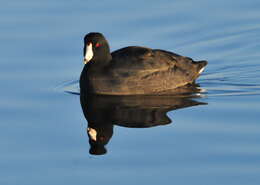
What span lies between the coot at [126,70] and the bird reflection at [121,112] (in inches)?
8.2

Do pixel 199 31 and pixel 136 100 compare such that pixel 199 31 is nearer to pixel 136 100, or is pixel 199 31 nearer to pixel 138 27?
pixel 138 27

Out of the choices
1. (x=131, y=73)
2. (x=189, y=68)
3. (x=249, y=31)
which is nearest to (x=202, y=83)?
(x=189, y=68)

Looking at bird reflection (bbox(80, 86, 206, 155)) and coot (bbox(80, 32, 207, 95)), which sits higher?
coot (bbox(80, 32, 207, 95))

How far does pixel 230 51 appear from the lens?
1602 cm

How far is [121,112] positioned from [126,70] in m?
1.44

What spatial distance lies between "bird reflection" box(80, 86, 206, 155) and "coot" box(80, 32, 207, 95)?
0.21 m

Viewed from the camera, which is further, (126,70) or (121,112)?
(126,70)

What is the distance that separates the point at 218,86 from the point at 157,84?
103 centimetres

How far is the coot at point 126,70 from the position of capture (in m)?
14.1

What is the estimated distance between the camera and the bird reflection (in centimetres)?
1184

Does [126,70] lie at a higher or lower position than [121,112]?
higher

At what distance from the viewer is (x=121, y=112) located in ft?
42.1

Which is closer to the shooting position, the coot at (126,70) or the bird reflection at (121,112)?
the bird reflection at (121,112)

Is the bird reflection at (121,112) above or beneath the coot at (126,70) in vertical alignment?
beneath
